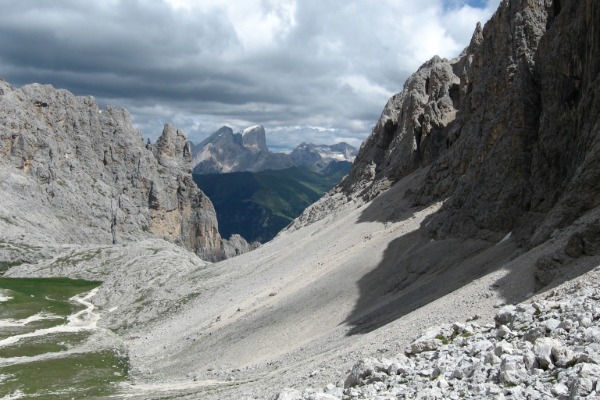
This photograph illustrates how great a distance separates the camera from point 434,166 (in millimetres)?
90000

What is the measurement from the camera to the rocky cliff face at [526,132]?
48972 mm

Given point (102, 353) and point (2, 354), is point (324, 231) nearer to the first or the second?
point (102, 353)

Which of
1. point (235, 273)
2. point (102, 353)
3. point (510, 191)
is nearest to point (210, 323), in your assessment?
point (102, 353)

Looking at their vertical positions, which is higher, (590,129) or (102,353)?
(590,129)

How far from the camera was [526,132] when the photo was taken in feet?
209

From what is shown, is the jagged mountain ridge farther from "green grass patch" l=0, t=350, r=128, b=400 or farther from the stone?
"green grass patch" l=0, t=350, r=128, b=400

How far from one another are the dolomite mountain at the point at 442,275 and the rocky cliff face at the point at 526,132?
0.72 feet

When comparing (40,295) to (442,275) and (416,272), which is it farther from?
(442,275)

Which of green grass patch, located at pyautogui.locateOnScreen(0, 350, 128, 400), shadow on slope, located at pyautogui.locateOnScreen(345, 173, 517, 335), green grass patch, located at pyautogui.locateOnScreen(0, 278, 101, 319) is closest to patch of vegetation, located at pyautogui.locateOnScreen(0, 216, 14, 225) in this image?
green grass patch, located at pyautogui.locateOnScreen(0, 278, 101, 319)

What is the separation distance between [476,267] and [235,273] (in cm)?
6049

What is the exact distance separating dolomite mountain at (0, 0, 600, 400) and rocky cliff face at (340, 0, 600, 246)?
8.7 inches

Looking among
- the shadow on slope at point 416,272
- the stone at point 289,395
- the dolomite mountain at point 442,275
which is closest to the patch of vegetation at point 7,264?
the dolomite mountain at point 442,275

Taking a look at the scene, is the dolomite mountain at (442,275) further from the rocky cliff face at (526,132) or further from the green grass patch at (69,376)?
the green grass patch at (69,376)

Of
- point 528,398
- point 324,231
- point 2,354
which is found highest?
point 324,231
